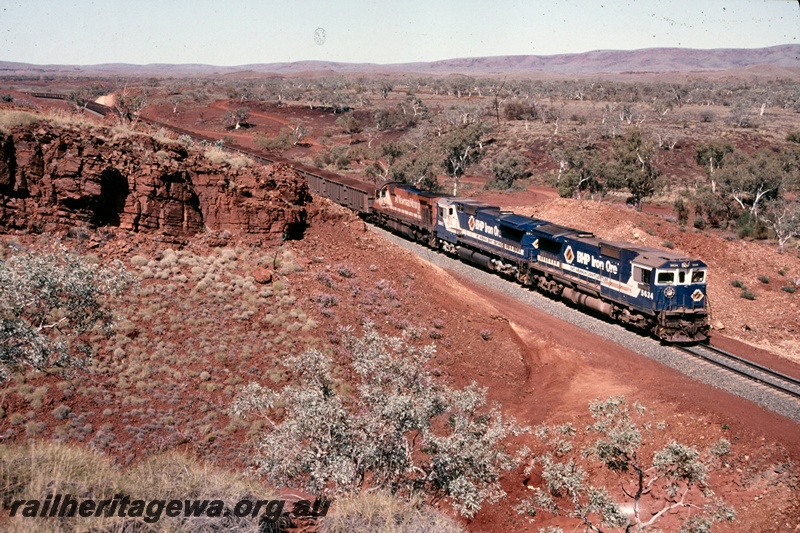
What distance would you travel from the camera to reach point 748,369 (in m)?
22.2

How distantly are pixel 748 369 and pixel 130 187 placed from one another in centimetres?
2343

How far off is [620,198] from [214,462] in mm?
58350

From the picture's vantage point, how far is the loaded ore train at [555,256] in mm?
24453

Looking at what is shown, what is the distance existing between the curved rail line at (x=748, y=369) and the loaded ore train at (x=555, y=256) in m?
0.67

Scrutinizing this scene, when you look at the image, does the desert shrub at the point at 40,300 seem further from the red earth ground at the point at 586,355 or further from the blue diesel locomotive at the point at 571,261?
the blue diesel locomotive at the point at 571,261

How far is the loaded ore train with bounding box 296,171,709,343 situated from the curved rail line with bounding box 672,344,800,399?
2.21ft

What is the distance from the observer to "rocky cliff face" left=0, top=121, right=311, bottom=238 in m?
20.7

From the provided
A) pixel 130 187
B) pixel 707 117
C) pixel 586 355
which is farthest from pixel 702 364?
pixel 707 117

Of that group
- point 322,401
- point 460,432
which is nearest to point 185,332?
point 322,401

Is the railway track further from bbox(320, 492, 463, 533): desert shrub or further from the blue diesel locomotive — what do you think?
bbox(320, 492, 463, 533): desert shrub

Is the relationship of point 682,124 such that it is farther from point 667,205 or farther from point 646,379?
point 646,379

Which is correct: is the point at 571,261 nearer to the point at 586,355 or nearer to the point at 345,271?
the point at 586,355

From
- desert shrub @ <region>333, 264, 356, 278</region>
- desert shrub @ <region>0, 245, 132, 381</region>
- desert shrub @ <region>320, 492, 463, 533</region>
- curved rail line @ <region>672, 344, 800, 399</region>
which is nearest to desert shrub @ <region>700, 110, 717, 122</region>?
curved rail line @ <region>672, 344, 800, 399</region>

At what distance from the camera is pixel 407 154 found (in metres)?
77.8
